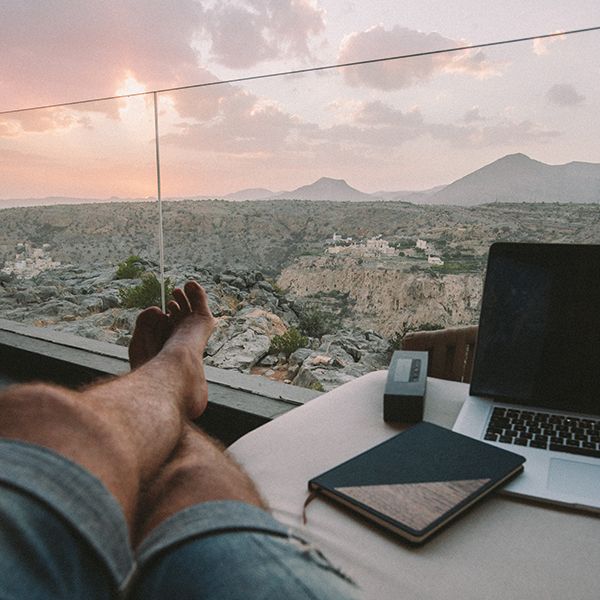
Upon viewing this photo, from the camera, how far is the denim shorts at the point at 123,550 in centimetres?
45

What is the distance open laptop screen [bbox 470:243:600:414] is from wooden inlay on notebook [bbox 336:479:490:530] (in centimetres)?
31

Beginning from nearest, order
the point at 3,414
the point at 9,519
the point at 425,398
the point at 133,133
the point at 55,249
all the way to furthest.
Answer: the point at 9,519 → the point at 3,414 → the point at 425,398 → the point at 133,133 → the point at 55,249

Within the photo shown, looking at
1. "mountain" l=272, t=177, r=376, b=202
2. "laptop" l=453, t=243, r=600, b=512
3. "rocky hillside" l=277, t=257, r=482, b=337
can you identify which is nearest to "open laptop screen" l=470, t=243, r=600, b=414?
"laptop" l=453, t=243, r=600, b=512

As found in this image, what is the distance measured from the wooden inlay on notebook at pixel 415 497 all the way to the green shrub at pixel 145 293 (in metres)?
1.56

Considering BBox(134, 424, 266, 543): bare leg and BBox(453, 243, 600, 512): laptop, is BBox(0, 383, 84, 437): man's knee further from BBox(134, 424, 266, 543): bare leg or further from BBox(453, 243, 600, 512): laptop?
BBox(453, 243, 600, 512): laptop

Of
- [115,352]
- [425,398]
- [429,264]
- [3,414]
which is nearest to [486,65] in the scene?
[429,264]

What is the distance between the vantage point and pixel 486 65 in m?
1.34

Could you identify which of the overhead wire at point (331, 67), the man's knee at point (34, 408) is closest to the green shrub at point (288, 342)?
the overhead wire at point (331, 67)

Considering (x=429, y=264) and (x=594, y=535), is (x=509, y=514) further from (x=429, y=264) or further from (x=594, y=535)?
(x=429, y=264)

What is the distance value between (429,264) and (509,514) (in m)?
0.93

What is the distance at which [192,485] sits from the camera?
63 cm

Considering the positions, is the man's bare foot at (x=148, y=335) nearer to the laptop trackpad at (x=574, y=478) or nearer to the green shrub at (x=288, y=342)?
the green shrub at (x=288, y=342)

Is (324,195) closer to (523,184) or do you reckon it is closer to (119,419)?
(523,184)

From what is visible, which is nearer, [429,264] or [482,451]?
[482,451]
